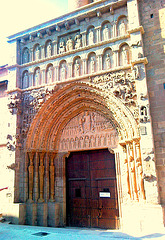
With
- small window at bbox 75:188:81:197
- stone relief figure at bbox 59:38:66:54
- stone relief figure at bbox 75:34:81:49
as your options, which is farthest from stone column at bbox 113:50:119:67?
small window at bbox 75:188:81:197

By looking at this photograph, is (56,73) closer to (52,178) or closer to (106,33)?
(106,33)

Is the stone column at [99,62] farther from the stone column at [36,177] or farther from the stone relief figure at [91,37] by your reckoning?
the stone column at [36,177]

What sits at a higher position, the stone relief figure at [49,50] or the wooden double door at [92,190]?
the stone relief figure at [49,50]

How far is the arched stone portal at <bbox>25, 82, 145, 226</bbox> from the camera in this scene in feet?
27.3

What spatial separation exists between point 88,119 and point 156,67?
3.05m

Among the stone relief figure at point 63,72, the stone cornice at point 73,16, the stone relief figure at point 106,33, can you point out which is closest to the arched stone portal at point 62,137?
the stone relief figure at point 63,72

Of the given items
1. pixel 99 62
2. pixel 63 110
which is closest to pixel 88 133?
pixel 63 110

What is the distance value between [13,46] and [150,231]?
29.3 feet

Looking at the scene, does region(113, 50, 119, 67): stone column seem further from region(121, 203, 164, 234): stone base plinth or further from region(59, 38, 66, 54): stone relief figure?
region(121, 203, 164, 234): stone base plinth

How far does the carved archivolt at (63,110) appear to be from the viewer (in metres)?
8.41

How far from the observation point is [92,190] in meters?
8.46

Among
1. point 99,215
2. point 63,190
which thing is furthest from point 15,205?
point 99,215

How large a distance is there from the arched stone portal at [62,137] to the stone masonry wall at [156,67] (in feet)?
3.72

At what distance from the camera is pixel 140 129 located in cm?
702
